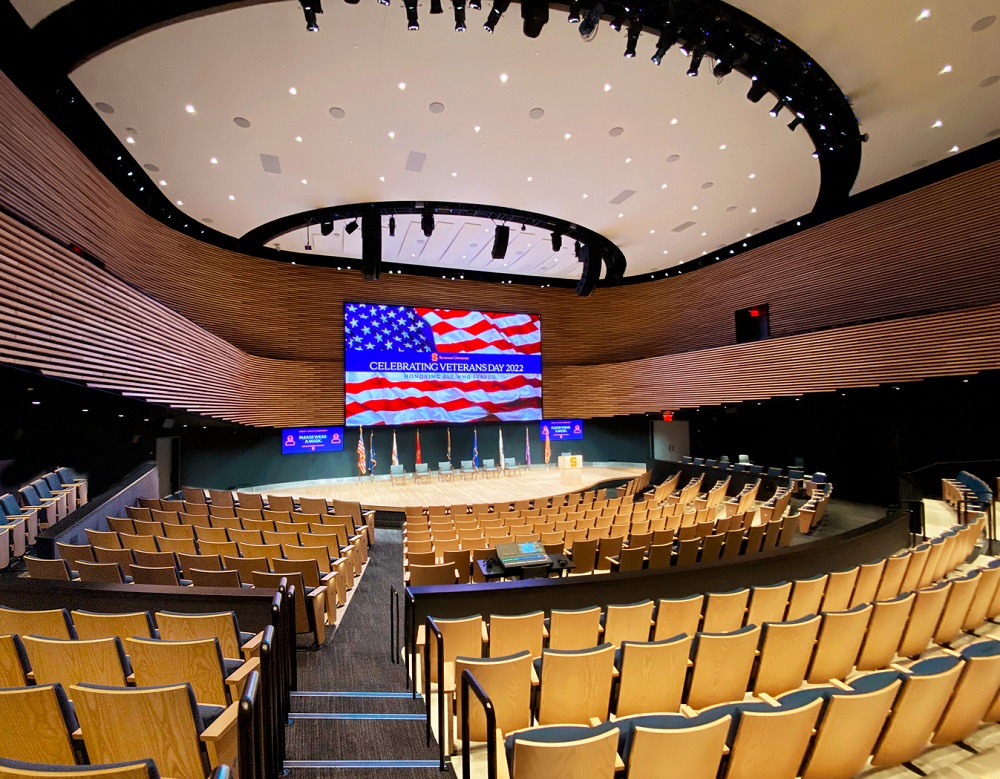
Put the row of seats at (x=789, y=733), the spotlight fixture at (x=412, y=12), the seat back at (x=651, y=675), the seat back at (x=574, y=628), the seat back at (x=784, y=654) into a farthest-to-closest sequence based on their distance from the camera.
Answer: the spotlight fixture at (x=412, y=12) → the seat back at (x=574, y=628) → the seat back at (x=784, y=654) → the seat back at (x=651, y=675) → the row of seats at (x=789, y=733)

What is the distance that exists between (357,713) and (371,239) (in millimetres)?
10001

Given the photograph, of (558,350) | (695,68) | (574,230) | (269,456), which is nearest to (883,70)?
(695,68)

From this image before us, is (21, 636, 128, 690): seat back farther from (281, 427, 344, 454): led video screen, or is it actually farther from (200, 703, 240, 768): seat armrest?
(281, 427, 344, 454): led video screen

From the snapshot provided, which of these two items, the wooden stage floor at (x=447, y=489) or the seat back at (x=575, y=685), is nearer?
the seat back at (x=575, y=685)

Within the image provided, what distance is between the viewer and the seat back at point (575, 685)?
8.65ft

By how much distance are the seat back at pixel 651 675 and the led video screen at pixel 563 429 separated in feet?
48.4

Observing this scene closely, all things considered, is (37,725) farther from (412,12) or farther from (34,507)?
(34,507)

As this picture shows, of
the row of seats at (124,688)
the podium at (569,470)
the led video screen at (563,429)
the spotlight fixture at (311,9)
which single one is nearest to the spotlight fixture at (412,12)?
the spotlight fixture at (311,9)

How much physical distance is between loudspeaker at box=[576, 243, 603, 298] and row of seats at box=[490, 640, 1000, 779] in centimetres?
1244

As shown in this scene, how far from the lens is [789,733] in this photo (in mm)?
2092

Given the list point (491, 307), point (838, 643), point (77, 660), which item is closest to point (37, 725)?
point (77, 660)

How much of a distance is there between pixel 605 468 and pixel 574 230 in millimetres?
8973

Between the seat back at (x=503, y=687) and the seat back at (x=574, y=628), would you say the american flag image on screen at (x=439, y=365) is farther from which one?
the seat back at (x=503, y=687)

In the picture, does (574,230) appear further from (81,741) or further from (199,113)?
(81,741)
